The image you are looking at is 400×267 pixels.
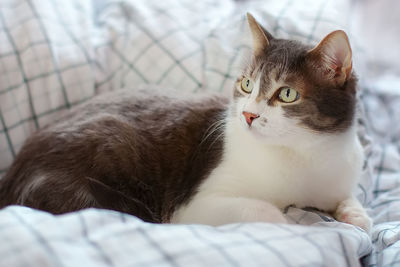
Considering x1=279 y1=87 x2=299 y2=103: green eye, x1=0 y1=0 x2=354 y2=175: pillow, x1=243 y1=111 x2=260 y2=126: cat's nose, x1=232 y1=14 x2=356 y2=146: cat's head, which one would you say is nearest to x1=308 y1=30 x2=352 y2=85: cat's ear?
x1=232 y1=14 x2=356 y2=146: cat's head

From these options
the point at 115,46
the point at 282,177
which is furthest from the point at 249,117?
the point at 115,46

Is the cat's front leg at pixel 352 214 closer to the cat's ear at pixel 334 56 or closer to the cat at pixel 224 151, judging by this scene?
the cat at pixel 224 151

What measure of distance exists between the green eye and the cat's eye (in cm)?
12

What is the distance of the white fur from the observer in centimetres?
113

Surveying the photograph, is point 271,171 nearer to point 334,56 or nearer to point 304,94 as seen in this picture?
point 304,94

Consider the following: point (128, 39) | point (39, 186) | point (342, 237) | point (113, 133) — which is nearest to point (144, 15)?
point (128, 39)

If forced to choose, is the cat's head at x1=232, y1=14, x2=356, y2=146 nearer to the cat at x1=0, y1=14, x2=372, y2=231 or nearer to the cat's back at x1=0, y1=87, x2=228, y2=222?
the cat at x1=0, y1=14, x2=372, y2=231

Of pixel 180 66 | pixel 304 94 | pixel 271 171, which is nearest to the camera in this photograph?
pixel 304 94

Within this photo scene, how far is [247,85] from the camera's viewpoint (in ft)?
4.12

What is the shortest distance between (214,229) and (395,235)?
0.55 m

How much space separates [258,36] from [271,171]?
0.40 m

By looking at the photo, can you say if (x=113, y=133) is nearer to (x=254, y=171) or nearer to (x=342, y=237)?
(x=254, y=171)

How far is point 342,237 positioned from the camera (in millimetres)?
993

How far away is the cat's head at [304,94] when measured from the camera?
1115 millimetres
